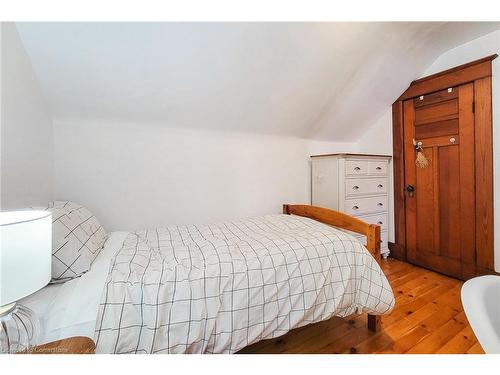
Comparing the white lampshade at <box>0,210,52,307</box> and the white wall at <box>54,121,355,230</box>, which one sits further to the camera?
the white wall at <box>54,121,355,230</box>

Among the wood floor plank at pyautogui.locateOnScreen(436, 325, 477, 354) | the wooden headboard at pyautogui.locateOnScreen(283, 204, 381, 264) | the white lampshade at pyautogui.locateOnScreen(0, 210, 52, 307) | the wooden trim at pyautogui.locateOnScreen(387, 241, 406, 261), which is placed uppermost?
the white lampshade at pyautogui.locateOnScreen(0, 210, 52, 307)

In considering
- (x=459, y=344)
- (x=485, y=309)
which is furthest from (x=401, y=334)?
(x=485, y=309)

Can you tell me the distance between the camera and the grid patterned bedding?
36.4 inches

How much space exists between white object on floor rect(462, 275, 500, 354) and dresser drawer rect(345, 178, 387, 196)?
158 centimetres

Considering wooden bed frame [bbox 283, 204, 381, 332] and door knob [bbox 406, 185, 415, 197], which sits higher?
door knob [bbox 406, 185, 415, 197]

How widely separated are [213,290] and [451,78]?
2.85m

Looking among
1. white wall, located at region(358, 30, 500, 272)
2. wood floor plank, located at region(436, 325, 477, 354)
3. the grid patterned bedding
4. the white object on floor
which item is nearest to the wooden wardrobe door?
white wall, located at region(358, 30, 500, 272)

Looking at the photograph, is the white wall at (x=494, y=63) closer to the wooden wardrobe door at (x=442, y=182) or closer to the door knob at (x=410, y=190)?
the wooden wardrobe door at (x=442, y=182)

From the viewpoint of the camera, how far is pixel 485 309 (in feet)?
2.49

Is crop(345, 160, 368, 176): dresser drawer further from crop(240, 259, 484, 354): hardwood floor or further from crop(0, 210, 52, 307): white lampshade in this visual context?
crop(0, 210, 52, 307): white lampshade

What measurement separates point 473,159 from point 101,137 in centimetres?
333

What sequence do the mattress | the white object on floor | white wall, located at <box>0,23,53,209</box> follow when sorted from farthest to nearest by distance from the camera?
white wall, located at <box>0,23,53,209</box>
the mattress
the white object on floor

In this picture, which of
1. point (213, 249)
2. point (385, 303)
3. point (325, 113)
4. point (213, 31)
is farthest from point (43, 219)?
point (325, 113)

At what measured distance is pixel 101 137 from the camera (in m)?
1.87
